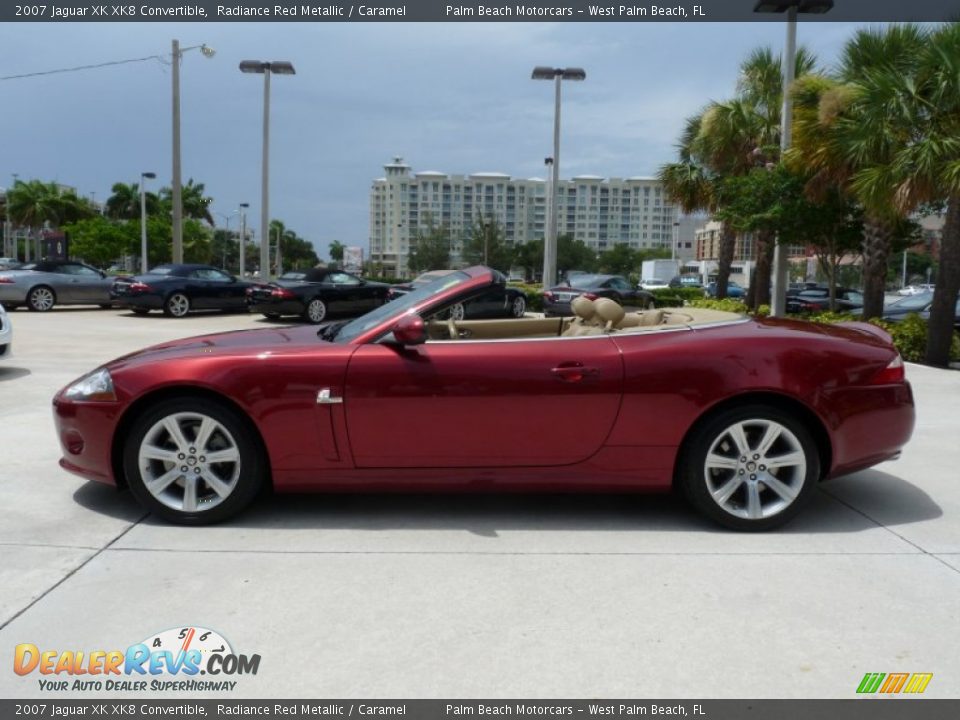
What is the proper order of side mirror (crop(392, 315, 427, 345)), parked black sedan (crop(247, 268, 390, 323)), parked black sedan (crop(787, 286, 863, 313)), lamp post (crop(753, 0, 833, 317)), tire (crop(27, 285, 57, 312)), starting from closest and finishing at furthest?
side mirror (crop(392, 315, 427, 345))
lamp post (crop(753, 0, 833, 317))
parked black sedan (crop(247, 268, 390, 323))
tire (crop(27, 285, 57, 312))
parked black sedan (crop(787, 286, 863, 313))

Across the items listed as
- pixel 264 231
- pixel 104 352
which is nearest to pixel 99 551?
pixel 104 352

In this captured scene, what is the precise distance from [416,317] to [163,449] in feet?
4.69

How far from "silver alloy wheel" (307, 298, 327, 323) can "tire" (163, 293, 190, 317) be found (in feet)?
10.2

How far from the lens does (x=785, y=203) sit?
1688 centimetres

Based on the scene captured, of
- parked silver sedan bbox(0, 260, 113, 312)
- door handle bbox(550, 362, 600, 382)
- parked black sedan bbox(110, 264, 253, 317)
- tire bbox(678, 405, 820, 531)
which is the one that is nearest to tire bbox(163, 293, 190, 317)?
parked black sedan bbox(110, 264, 253, 317)

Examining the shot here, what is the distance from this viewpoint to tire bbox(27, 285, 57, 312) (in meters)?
19.3

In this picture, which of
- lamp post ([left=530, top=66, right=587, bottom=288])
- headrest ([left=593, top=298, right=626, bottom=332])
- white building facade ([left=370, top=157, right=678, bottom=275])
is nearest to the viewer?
headrest ([left=593, top=298, right=626, bottom=332])

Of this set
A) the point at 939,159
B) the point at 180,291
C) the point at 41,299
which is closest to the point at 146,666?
the point at 939,159

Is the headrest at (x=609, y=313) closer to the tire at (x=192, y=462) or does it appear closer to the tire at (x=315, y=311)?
the tire at (x=192, y=462)

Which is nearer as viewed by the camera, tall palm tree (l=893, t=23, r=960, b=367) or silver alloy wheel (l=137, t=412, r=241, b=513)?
silver alloy wheel (l=137, t=412, r=241, b=513)

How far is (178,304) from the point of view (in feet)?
62.1

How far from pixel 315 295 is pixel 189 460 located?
14.4 m

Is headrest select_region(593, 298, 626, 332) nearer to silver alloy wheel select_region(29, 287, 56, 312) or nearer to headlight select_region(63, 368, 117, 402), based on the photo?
headlight select_region(63, 368, 117, 402)

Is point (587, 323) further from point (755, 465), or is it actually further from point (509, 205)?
point (509, 205)
